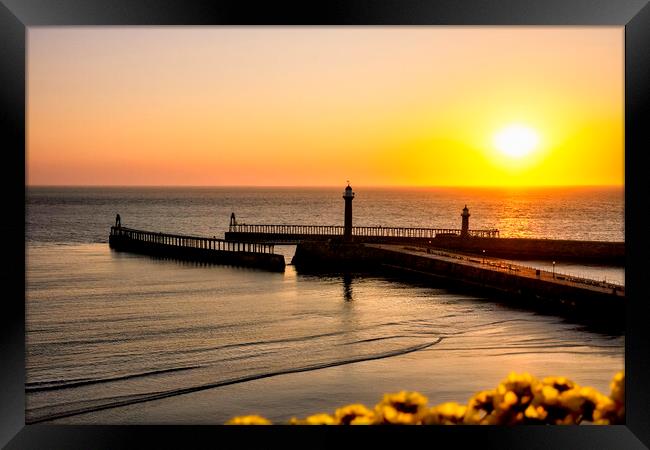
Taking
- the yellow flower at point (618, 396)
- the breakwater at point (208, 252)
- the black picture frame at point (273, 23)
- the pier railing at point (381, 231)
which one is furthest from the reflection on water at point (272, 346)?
the pier railing at point (381, 231)

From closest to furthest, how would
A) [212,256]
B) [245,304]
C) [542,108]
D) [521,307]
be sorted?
[521,307]
[245,304]
[212,256]
[542,108]

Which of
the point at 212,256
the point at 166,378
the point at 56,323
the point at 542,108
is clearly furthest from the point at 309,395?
the point at 542,108

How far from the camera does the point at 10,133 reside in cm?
362

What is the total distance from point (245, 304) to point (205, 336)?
13.0ft

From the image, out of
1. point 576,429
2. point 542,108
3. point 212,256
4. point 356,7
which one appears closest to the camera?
point 576,429

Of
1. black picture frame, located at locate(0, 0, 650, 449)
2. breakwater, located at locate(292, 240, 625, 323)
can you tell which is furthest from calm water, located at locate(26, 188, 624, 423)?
black picture frame, located at locate(0, 0, 650, 449)

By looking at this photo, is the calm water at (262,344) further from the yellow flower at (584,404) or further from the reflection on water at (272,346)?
the yellow flower at (584,404)

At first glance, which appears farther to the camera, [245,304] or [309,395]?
[245,304]

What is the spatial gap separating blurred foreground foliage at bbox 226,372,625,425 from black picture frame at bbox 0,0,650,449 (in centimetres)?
41

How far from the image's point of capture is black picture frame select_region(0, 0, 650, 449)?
3.32 metres

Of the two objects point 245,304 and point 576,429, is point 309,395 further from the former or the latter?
point 245,304

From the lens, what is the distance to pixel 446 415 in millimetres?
2764

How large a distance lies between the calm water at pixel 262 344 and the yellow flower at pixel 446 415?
5.86 meters

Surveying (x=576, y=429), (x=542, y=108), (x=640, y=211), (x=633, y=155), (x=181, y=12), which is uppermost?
(x=542, y=108)
